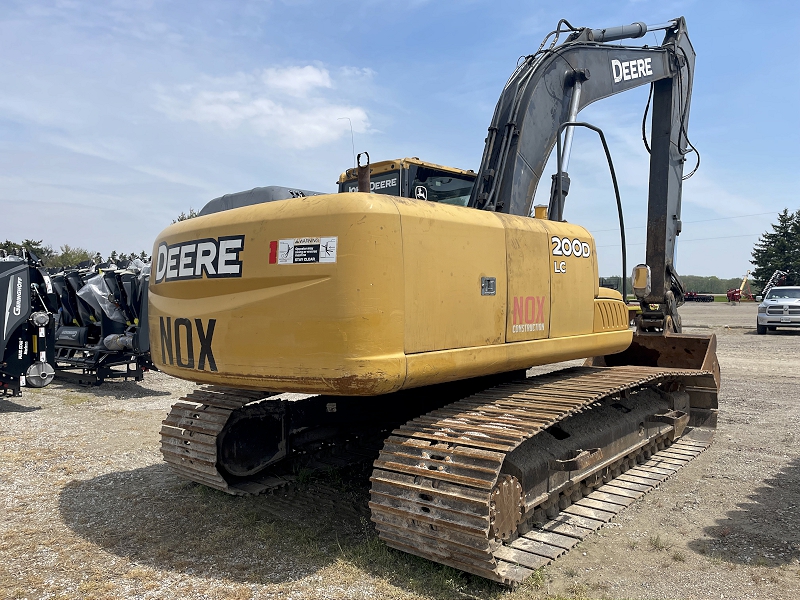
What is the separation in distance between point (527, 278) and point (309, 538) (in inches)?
84.5

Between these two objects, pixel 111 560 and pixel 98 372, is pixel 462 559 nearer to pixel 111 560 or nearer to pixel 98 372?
pixel 111 560

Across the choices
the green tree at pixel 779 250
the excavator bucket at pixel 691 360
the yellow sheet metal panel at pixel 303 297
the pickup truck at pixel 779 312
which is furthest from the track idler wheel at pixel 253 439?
the green tree at pixel 779 250

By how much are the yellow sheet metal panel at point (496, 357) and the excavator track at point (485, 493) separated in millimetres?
244

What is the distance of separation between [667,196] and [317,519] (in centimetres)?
575

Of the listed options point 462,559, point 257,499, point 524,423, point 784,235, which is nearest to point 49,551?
point 257,499

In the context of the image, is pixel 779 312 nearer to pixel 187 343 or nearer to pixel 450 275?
pixel 450 275

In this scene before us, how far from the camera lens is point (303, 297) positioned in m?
3.39

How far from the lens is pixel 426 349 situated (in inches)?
140

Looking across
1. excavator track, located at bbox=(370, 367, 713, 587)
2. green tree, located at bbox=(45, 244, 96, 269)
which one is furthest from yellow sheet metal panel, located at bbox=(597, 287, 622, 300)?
green tree, located at bbox=(45, 244, 96, 269)

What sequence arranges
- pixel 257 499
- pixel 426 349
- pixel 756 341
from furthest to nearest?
pixel 756 341, pixel 257 499, pixel 426 349

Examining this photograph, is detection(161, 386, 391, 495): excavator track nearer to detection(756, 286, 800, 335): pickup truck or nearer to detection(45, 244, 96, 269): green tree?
detection(756, 286, 800, 335): pickup truck

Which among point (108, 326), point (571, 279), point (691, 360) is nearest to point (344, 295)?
point (571, 279)

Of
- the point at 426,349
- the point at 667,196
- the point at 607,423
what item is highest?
the point at 667,196

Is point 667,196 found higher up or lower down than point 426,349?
higher up
